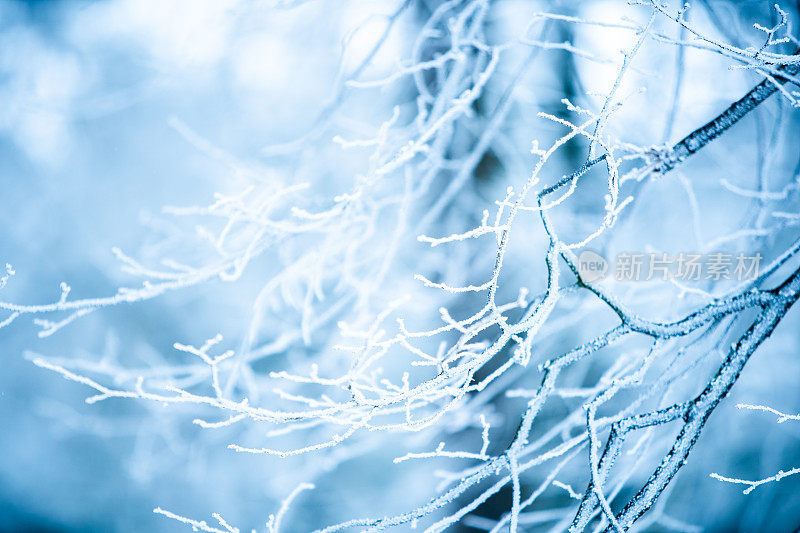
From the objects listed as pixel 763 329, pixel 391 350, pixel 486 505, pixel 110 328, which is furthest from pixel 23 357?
pixel 763 329

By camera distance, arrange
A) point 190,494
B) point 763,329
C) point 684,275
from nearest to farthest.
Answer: point 763,329, point 684,275, point 190,494

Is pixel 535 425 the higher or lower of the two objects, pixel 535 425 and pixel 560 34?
the lower

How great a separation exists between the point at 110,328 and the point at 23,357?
3.66 ft

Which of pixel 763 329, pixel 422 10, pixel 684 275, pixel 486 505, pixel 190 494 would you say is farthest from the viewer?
pixel 190 494

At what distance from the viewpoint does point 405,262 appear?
3.77 meters

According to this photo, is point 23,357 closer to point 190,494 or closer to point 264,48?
point 190,494

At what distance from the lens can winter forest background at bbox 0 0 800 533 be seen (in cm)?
147

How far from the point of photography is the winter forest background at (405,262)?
1468 millimetres

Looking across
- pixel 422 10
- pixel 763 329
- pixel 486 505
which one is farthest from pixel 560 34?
pixel 486 505

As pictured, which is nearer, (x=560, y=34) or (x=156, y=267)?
(x=560, y=34)

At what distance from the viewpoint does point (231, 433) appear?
456 cm

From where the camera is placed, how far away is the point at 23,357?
5980 millimetres

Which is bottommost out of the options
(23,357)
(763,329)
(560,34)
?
(763,329)

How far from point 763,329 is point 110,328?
21.3ft
